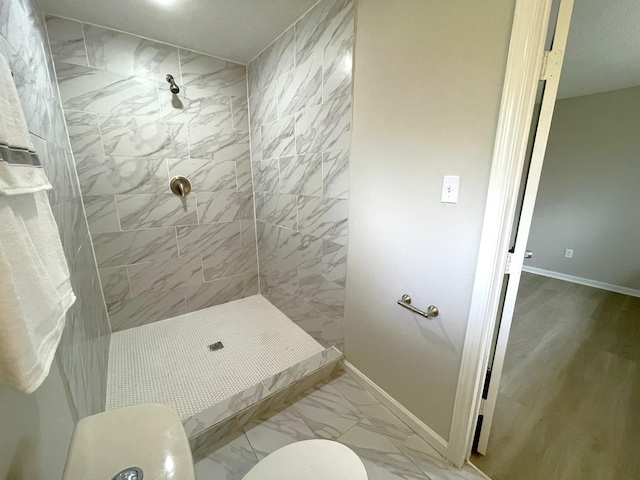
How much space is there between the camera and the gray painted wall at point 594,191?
2789mm

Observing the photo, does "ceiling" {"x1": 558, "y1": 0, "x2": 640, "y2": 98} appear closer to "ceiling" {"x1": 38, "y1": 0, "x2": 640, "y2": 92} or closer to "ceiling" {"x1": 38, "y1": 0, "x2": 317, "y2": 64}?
"ceiling" {"x1": 38, "y1": 0, "x2": 640, "y2": 92}

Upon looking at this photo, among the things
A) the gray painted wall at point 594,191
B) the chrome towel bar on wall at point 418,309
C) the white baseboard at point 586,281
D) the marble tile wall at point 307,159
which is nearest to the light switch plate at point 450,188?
the chrome towel bar on wall at point 418,309

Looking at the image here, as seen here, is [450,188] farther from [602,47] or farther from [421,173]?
[602,47]

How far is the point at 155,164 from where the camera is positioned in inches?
79.6

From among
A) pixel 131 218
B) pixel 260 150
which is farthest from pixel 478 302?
pixel 131 218

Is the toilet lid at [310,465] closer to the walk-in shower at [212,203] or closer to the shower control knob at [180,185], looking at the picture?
the walk-in shower at [212,203]

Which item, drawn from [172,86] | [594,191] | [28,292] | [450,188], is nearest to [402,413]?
[450,188]

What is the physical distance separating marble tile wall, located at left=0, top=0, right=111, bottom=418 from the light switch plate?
5.00ft

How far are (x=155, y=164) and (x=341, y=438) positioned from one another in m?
2.35

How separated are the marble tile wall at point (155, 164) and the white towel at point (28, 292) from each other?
167cm

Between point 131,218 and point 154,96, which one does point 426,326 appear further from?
point 154,96

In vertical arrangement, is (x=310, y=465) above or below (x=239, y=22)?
below

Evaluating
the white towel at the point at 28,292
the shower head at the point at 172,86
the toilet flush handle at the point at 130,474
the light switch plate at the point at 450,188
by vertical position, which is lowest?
the toilet flush handle at the point at 130,474

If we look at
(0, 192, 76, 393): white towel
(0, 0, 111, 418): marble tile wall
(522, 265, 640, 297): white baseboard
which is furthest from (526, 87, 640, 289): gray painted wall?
(0, 0, 111, 418): marble tile wall
